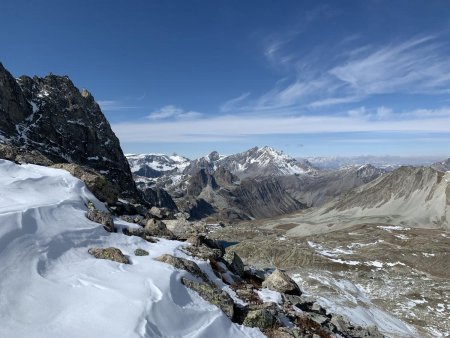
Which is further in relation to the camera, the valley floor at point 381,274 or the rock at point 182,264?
the valley floor at point 381,274

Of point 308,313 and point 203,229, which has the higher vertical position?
point 203,229

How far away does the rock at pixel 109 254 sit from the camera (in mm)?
17766

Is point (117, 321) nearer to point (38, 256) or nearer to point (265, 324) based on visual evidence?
point (38, 256)

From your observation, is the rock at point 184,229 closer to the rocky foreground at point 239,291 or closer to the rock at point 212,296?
the rocky foreground at point 239,291

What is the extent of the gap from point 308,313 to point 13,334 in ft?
61.5

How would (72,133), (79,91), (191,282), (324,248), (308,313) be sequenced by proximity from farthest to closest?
(79,91), (72,133), (324,248), (308,313), (191,282)

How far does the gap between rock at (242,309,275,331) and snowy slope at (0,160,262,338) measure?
1.89 ft

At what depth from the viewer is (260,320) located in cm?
1744

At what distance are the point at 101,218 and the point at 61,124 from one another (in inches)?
6151

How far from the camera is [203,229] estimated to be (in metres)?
33.2

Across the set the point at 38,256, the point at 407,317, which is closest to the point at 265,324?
the point at 38,256

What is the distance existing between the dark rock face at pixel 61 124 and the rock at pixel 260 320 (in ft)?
369

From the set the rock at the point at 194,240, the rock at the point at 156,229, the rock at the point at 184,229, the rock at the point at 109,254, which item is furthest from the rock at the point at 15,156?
the rock at the point at 109,254

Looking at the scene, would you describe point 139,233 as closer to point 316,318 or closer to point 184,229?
point 184,229
